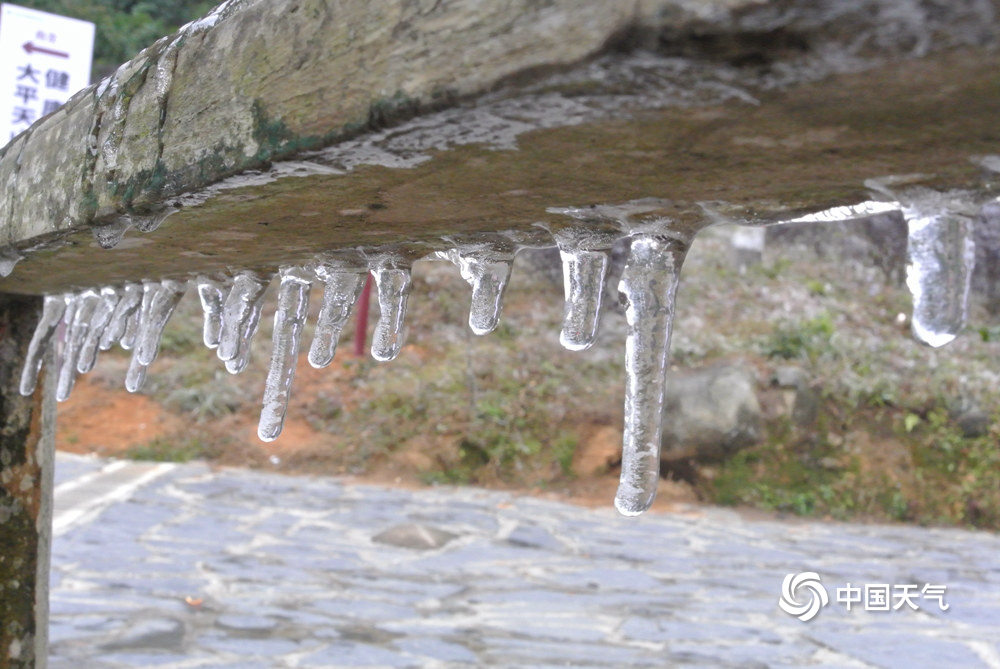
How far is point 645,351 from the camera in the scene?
838 mm

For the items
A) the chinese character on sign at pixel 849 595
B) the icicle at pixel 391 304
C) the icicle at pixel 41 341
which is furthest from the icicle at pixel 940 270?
the chinese character on sign at pixel 849 595

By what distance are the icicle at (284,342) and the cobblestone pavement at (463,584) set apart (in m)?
1.63

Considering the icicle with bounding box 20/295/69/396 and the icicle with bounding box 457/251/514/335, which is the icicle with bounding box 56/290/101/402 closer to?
the icicle with bounding box 20/295/69/396

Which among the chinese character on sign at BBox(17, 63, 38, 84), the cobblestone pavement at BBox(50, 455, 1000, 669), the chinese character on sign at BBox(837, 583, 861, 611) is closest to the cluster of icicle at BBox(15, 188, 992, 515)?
the cobblestone pavement at BBox(50, 455, 1000, 669)

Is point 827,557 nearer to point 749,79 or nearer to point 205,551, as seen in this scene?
point 205,551

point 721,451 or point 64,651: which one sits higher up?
point 721,451

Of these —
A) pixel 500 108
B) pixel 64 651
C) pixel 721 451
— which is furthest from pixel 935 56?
pixel 721 451

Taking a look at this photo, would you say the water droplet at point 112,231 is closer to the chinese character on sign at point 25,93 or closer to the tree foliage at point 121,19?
the chinese character on sign at point 25,93

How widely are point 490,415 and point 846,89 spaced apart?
6.63 meters

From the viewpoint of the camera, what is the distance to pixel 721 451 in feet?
21.1

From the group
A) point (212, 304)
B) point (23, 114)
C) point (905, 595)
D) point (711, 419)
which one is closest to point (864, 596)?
point (905, 595)

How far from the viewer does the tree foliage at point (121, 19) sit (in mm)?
12234

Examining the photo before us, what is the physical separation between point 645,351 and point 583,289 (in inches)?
4.1

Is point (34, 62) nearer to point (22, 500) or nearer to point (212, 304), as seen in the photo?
point (22, 500)
